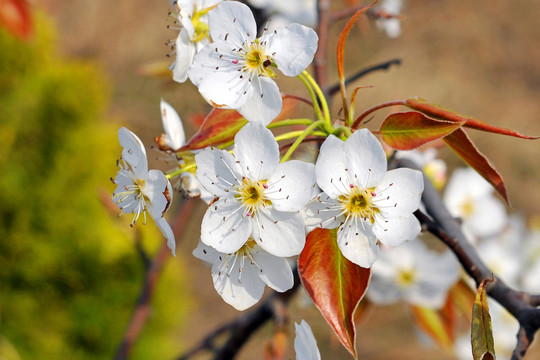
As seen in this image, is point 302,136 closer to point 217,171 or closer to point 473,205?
point 217,171

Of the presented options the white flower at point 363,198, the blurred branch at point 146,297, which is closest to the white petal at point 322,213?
the white flower at point 363,198

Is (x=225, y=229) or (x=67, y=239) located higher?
(x=225, y=229)

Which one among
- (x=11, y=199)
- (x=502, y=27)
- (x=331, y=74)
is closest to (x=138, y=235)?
(x=11, y=199)

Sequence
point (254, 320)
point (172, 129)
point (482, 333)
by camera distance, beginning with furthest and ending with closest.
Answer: point (254, 320) < point (172, 129) < point (482, 333)

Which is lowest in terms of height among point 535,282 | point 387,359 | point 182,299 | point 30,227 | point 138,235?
point 387,359

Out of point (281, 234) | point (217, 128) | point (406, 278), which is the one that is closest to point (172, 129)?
point (217, 128)

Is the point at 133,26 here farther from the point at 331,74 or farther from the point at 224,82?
the point at 224,82
